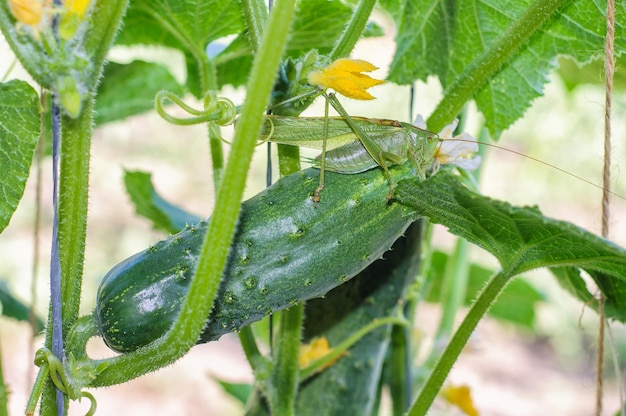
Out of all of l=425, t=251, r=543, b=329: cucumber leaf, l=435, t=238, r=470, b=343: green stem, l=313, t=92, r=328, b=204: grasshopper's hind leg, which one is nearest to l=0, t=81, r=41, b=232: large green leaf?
l=313, t=92, r=328, b=204: grasshopper's hind leg

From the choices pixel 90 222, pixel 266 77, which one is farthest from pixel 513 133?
pixel 266 77

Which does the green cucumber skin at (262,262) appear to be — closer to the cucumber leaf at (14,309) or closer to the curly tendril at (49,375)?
the curly tendril at (49,375)

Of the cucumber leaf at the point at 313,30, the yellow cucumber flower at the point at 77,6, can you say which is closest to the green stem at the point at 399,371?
the cucumber leaf at the point at 313,30

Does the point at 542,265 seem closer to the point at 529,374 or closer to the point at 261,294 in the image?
the point at 261,294

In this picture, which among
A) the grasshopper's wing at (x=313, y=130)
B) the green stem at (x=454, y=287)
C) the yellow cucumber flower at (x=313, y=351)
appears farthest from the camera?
the green stem at (x=454, y=287)

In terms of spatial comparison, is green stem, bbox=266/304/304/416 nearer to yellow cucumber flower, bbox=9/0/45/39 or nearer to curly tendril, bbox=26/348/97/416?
curly tendril, bbox=26/348/97/416

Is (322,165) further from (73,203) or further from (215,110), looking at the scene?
(73,203)
